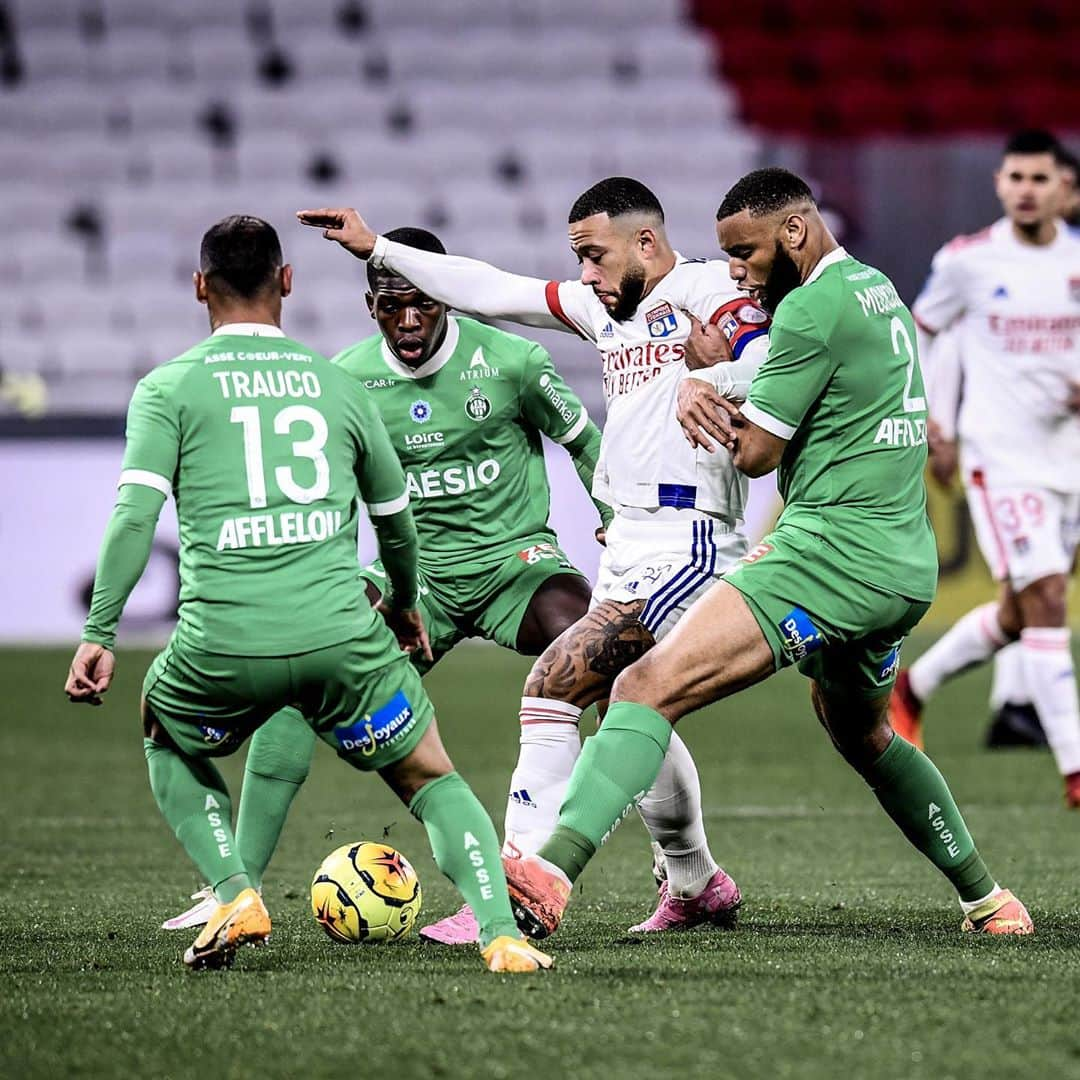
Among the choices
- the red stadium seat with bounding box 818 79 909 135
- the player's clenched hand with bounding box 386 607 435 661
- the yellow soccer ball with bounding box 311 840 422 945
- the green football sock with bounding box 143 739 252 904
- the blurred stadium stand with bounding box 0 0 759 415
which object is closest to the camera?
the green football sock with bounding box 143 739 252 904

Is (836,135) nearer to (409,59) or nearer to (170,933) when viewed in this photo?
(409,59)

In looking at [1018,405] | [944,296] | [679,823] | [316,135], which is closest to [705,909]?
[679,823]

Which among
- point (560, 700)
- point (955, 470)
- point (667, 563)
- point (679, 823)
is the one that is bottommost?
point (679, 823)

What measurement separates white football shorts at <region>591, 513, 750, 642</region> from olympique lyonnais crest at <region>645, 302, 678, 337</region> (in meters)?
0.50

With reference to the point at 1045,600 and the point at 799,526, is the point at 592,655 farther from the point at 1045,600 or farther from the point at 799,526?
the point at 1045,600

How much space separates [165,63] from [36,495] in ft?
23.0

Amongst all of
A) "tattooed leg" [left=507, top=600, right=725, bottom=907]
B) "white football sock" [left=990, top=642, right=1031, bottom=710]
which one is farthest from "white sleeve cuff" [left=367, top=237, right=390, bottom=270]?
"white football sock" [left=990, top=642, right=1031, bottom=710]

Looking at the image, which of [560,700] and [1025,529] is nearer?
[560,700]

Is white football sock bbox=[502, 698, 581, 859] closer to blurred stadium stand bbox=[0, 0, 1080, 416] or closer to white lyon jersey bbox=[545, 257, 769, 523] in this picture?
white lyon jersey bbox=[545, 257, 769, 523]

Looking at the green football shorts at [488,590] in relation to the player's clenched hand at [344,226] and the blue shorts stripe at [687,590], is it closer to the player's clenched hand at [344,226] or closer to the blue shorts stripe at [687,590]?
the blue shorts stripe at [687,590]

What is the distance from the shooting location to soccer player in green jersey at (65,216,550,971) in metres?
4.18

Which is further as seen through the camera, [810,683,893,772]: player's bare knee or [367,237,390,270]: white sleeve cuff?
[367,237,390,270]: white sleeve cuff

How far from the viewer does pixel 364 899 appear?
484 cm

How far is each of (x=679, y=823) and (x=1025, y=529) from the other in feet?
11.1
